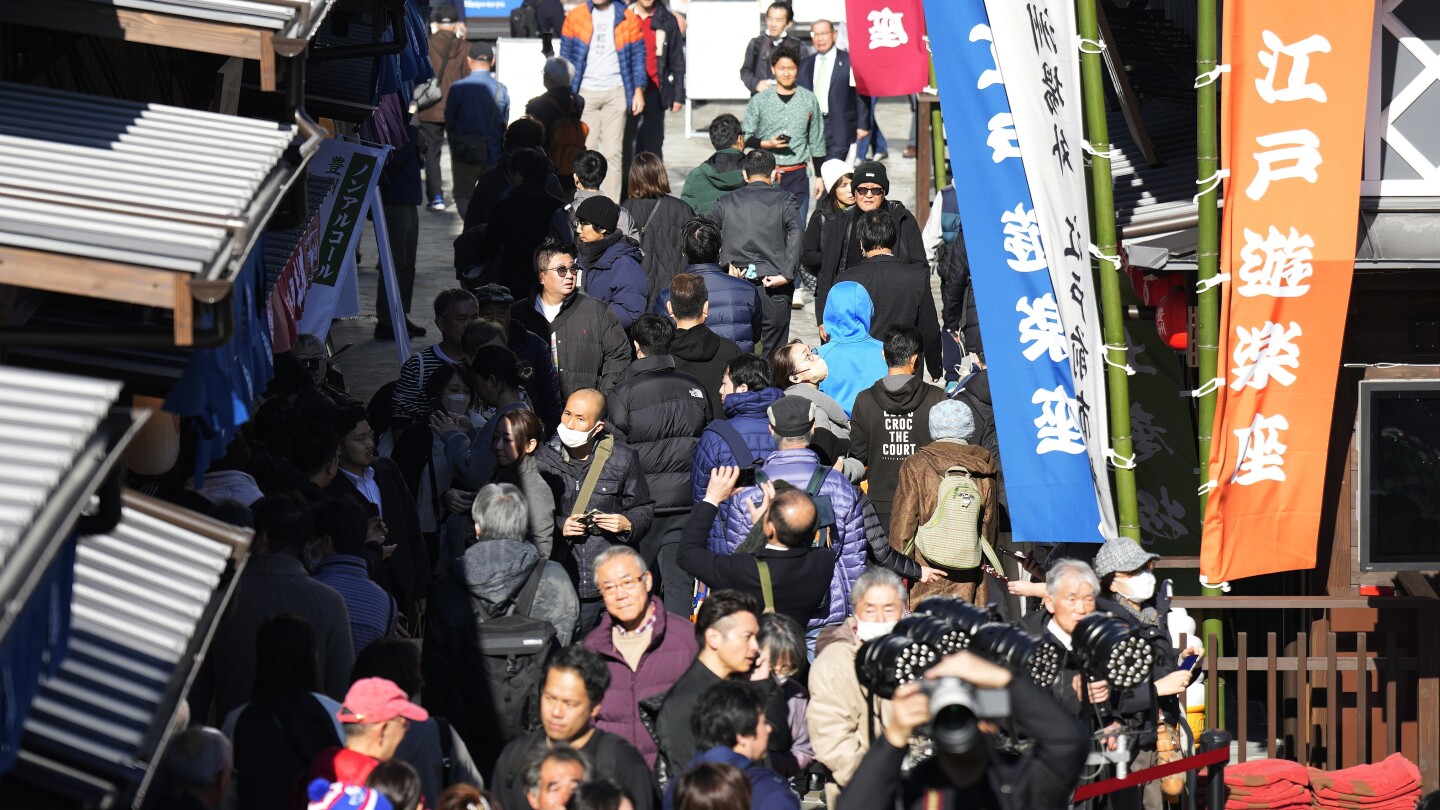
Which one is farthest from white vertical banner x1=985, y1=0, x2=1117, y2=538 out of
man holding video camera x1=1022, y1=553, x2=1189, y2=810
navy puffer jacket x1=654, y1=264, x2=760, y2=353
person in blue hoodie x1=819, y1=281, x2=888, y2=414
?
navy puffer jacket x1=654, y1=264, x2=760, y2=353

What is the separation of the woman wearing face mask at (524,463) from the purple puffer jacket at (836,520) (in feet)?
2.77

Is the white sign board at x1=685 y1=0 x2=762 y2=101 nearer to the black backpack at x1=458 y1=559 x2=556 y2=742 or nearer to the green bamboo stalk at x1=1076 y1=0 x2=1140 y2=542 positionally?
the green bamboo stalk at x1=1076 y1=0 x2=1140 y2=542

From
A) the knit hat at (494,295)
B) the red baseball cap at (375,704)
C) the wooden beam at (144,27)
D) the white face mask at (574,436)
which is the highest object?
the wooden beam at (144,27)

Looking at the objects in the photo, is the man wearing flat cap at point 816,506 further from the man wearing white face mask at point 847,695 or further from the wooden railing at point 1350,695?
the wooden railing at point 1350,695

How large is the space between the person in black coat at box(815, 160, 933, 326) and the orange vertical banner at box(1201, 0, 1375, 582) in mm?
4080

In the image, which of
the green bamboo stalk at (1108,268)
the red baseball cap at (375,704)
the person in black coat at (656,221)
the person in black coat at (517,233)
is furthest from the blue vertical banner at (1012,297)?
the person in black coat at (517,233)

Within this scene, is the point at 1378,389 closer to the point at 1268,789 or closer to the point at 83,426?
the point at 1268,789

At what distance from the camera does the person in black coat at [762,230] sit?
13648 mm

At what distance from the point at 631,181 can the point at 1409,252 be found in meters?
6.34

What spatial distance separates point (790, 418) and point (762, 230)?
4.80 meters

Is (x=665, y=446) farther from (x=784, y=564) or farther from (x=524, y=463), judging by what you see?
(x=784, y=564)

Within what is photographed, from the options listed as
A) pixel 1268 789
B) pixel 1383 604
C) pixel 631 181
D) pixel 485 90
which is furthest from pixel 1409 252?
pixel 485 90

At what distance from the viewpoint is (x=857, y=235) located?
44.9ft

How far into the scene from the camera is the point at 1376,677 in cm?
1010
